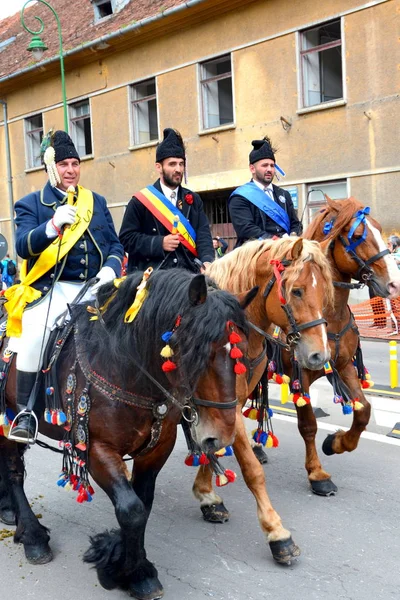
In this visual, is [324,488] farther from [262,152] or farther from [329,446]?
[262,152]

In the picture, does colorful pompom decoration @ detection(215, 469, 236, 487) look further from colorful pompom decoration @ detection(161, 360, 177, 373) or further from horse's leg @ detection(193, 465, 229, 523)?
horse's leg @ detection(193, 465, 229, 523)

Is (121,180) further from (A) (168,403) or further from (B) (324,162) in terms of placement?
(A) (168,403)

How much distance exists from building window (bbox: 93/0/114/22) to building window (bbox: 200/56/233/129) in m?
5.51

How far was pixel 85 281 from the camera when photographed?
167 inches

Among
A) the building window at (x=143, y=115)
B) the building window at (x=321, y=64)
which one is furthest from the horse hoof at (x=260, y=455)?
the building window at (x=143, y=115)

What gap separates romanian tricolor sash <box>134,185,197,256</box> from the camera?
16.4ft

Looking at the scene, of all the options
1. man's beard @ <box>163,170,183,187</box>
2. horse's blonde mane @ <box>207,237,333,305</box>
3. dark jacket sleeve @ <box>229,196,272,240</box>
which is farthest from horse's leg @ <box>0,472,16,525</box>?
dark jacket sleeve @ <box>229,196,272,240</box>

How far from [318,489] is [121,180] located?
A: 54.8ft

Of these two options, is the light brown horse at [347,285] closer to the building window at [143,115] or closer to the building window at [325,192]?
the building window at [325,192]

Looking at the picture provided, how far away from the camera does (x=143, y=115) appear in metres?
19.8

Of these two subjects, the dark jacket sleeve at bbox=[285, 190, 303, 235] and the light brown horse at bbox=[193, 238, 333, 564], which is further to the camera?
the dark jacket sleeve at bbox=[285, 190, 303, 235]

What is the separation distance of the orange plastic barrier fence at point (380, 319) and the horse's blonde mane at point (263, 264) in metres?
7.48

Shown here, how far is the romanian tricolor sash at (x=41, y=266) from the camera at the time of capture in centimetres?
399

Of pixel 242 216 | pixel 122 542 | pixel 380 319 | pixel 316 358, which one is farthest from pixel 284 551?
pixel 380 319
